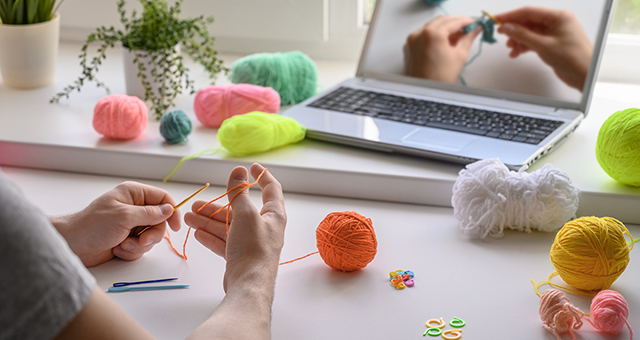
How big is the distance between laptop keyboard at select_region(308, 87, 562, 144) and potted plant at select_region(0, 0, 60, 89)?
2.06ft

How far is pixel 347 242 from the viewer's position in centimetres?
74

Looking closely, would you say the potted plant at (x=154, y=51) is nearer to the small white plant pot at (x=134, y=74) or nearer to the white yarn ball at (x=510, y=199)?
the small white plant pot at (x=134, y=74)

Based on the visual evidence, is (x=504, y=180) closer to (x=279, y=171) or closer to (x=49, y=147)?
(x=279, y=171)

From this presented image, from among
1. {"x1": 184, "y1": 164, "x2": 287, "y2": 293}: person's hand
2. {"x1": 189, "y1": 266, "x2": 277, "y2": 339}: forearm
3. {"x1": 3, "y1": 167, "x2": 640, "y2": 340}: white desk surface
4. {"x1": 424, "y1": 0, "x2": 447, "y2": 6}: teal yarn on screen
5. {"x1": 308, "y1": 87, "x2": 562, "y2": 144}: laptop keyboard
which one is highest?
{"x1": 424, "y1": 0, "x2": 447, "y2": 6}: teal yarn on screen

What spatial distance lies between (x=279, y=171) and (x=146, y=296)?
1.05 ft

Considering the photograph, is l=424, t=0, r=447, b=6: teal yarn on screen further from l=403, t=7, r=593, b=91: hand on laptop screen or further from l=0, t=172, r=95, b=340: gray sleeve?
l=0, t=172, r=95, b=340: gray sleeve

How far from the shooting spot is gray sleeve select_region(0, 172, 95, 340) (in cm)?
36

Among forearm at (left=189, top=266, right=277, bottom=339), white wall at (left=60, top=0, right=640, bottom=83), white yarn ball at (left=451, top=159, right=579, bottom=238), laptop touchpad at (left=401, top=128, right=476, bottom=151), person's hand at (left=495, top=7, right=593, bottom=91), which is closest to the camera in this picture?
forearm at (left=189, top=266, right=277, bottom=339)

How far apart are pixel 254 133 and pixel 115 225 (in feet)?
0.95

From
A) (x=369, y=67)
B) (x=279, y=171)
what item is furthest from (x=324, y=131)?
(x=369, y=67)

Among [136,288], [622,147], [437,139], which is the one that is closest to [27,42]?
[136,288]

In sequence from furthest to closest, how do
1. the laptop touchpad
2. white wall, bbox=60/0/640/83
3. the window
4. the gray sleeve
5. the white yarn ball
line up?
white wall, bbox=60/0/640/83, the window, the laptop touchpad, the white yarn ball, the gray sleeve

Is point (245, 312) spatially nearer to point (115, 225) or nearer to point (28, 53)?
point (115, 225)

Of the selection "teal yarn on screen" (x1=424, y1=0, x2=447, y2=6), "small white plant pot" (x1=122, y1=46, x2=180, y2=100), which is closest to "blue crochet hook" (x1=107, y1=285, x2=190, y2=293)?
"small white plant pot" (x1=122, y1=46, x2=180, y2=100)
